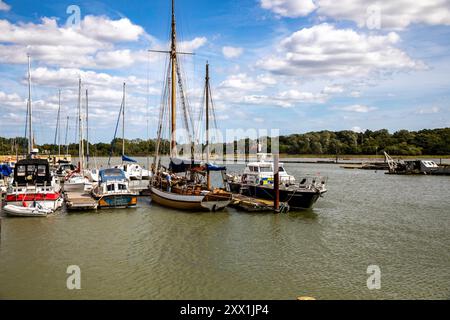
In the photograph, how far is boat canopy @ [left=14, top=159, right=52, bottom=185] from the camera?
3083cm

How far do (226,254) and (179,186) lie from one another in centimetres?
1605

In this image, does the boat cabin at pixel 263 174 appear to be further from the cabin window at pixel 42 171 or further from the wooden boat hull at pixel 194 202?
the cabin window at pixel 42 171

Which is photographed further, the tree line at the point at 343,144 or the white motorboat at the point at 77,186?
the tree line at the point at 343,144

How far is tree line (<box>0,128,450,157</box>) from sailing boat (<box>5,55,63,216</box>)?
87.1 m

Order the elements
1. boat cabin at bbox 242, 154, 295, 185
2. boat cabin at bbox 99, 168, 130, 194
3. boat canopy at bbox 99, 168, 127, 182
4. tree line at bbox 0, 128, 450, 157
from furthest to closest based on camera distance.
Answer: tree line at bbox 0, 128, 450, 157, boat cabin at bbox 242, 154, 295, 185, boat canopy at bbox 99, 168, 127, 182, boat cabin at bbox 99, 168, 130, 194

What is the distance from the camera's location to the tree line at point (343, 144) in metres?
135

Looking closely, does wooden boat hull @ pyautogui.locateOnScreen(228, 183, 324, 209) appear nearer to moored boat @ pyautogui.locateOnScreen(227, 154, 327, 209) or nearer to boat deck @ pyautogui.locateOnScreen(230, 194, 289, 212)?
moored boat @ pyautogui.locateOnScreen(227, 154, 327, 209)

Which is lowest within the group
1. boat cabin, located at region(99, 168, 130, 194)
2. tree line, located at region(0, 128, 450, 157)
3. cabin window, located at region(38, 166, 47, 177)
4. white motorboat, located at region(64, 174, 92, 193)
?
white motorboat, located at region(64, 174, 92, 193)

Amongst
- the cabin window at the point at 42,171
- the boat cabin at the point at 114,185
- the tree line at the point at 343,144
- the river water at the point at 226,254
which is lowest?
the river water at the point at 226,254

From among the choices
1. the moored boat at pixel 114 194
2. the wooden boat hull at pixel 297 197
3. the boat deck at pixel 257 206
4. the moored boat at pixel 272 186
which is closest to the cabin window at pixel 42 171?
the moored boat at pixel 114 194

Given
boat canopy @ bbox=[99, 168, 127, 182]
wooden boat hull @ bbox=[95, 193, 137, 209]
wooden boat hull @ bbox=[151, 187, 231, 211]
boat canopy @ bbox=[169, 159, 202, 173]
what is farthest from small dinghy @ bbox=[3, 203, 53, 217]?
boat canopy @ bbox=[169, 159, 202, 173]

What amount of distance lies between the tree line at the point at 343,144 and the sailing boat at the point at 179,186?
266 feet

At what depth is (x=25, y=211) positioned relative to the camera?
27.8 meters
